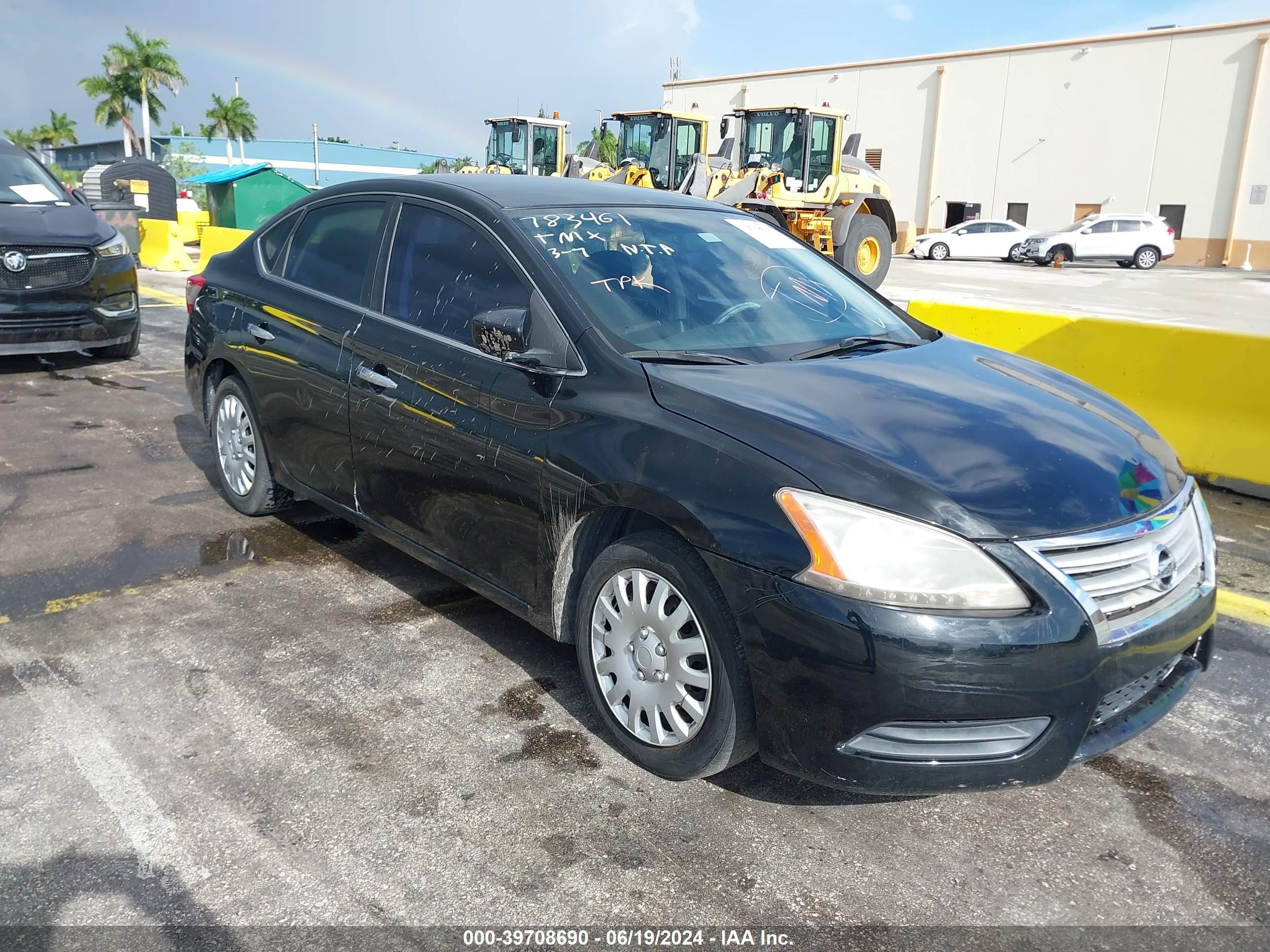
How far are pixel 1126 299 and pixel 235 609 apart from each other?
20.3 metres

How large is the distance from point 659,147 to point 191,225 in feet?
31.9

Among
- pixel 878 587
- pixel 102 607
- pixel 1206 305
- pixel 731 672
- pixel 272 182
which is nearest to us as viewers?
pixel 878 587

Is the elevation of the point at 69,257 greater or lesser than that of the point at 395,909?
greater

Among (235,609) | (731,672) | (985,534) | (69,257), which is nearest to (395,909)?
(731,672)

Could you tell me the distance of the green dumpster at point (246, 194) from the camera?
68.0ft

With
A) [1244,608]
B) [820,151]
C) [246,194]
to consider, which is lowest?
[1244,608]

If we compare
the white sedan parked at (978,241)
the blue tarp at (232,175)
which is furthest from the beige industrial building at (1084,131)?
the blue tarp at (232,175)

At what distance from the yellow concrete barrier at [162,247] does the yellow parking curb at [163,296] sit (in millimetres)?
2508

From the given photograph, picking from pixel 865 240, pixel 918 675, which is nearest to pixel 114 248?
pixel 918 675

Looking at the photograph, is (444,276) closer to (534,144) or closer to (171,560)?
(171,560)

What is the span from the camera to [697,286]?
141 inches

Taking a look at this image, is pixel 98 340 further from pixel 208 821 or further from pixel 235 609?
pixel 208 821

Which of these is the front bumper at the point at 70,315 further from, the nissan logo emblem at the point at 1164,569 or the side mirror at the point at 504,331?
the nissan logo emblem at the point at 1164,569

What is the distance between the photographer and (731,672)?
8.48ft
